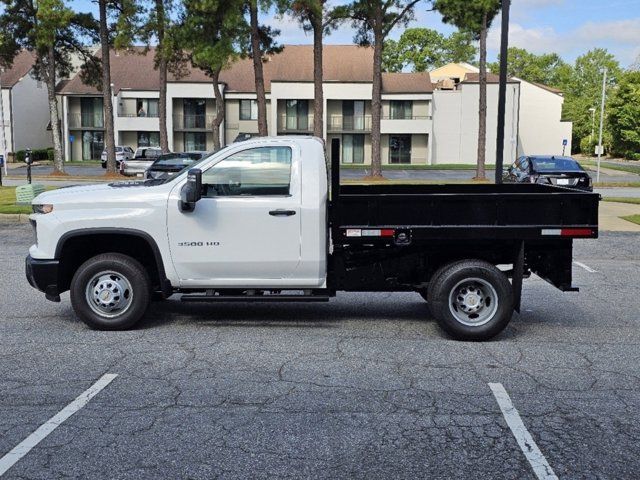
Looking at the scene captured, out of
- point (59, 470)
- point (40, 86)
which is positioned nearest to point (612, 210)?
point (59, 470)

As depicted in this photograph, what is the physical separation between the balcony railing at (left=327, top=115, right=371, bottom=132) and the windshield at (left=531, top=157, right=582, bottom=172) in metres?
38.6

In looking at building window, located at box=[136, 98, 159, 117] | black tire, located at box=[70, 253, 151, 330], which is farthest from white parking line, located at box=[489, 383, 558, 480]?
building window, located at box=[136, 98, 159, 117]

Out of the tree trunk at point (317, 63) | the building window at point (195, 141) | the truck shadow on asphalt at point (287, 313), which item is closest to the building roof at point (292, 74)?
the building window at point (195, 141)

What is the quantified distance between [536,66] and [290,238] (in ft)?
406

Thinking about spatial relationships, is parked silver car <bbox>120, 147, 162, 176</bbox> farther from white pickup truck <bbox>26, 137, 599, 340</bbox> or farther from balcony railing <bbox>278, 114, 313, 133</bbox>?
Answer: white pickup truck <bbox>26, 137, 599, 340</bbox>

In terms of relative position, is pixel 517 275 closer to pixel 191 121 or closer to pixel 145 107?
pixel 191 121

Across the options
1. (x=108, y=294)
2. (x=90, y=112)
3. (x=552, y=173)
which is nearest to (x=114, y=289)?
(x=108, y=294)

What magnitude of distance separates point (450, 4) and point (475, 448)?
35.2m

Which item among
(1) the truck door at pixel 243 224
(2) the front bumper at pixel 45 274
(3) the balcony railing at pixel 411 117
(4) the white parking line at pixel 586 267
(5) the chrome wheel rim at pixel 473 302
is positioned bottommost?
(4) the white parking line at pixel 586 267

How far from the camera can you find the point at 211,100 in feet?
206

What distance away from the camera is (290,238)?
7.29 m

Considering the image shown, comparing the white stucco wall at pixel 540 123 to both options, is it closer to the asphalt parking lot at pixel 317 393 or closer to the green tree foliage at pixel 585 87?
the green tree foliage at pixel 585 87

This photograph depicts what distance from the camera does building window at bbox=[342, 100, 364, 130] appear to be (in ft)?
202

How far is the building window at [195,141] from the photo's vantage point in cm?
6366
